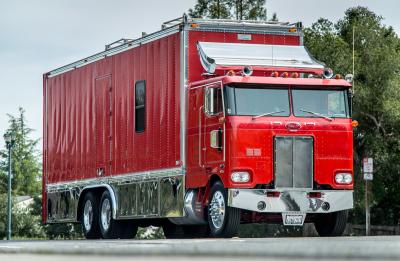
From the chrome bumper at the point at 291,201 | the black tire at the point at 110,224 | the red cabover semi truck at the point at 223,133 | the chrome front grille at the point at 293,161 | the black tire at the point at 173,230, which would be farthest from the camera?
the black tire at the point at 173,230

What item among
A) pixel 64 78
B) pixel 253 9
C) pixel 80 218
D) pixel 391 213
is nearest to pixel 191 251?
pixel 80 218

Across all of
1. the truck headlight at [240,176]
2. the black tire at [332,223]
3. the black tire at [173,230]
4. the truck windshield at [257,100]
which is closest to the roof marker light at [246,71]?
the truck windshield at [257,100]

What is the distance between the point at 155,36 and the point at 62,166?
21.8 feet

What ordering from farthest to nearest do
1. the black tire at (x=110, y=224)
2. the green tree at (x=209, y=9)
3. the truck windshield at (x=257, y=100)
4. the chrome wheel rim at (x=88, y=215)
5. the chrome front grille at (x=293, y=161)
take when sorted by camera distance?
1. the green tree at (x=209, y=9)
2. the chrome wheel rim at (x=88, y=215)
3. the black tire at (x=110, y=224)
4. the chrome front grille at (x=293, y=161)
5. the truck windshield at (x=257, y=100)

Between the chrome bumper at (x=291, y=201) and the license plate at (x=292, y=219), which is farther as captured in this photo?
the license plate at (x=292, y=219)

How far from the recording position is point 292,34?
72.2ft

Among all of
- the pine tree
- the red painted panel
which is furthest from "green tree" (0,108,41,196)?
the red painted panel

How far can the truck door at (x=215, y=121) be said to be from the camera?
63.3 feet

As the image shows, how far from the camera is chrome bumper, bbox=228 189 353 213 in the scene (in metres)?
19.0

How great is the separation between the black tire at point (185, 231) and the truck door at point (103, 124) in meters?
1.86

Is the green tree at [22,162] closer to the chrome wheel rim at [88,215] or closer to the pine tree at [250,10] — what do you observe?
the pine tree at [250,10]

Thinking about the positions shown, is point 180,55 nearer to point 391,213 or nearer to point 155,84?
point 155,84

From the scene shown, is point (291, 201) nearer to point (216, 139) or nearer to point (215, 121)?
point (216, 139)

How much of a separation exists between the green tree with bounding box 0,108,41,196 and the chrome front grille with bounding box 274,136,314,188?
109 meters
